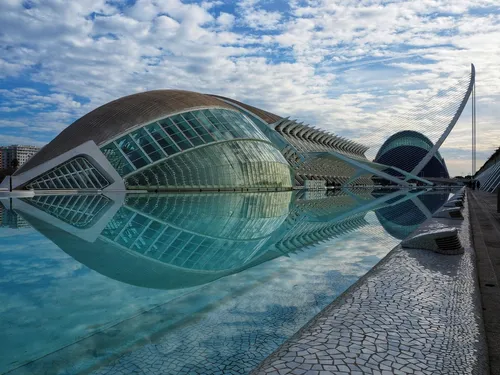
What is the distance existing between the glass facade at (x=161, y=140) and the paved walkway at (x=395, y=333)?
94.1 feet

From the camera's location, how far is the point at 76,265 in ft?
22.0

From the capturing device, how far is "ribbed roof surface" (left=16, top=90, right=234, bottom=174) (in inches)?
1293

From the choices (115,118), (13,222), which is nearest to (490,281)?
(13,222)

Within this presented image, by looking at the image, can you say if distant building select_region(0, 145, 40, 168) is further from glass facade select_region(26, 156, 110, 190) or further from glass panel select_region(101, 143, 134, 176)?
glass panel select_region(101, 143, 134, 176)

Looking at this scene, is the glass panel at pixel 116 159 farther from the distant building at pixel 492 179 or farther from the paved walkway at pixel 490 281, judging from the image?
the paved walkway at pixel 490 281

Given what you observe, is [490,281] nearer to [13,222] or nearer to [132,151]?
[13,222]

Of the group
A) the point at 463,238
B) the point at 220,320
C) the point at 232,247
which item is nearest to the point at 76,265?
the point at 232,247

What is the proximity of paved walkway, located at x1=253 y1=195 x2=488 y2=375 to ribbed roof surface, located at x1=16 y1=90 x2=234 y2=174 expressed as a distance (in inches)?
1211

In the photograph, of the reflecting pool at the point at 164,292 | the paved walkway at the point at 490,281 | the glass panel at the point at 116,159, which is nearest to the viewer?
the paved walkway at the point at 490,281

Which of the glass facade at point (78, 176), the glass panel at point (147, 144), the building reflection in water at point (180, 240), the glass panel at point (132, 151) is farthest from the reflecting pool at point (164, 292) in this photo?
the glass facade at point (78, 176)

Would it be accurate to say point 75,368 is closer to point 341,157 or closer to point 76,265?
point 76,265

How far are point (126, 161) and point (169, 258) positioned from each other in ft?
85.8

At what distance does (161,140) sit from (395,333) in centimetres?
3099

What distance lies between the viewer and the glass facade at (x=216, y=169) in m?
33.3
